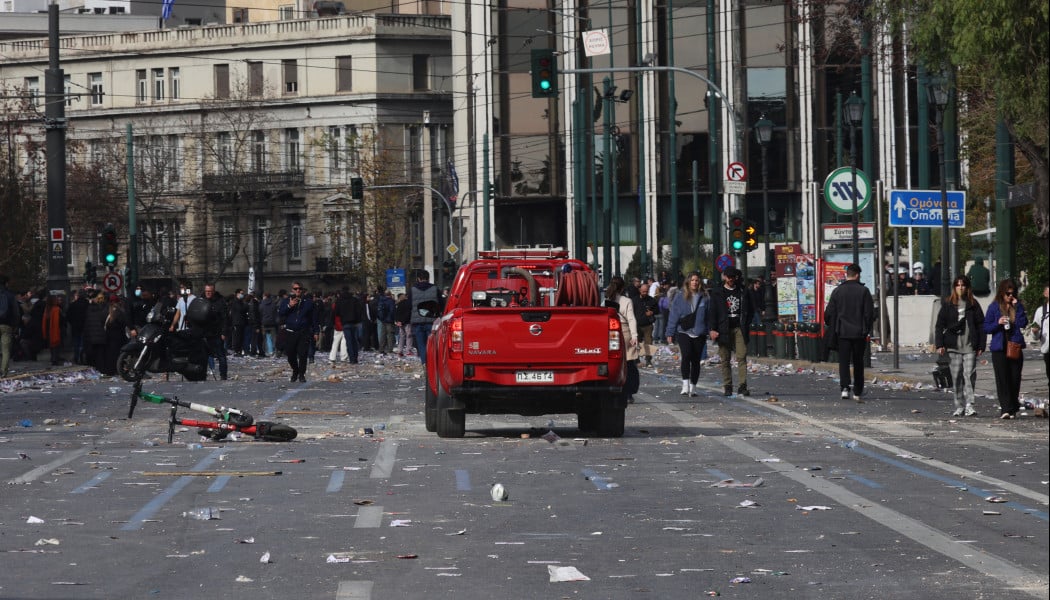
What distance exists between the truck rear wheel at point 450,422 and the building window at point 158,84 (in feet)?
285

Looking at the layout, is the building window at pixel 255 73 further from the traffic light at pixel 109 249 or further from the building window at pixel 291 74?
the traffic light at pixel 109 249

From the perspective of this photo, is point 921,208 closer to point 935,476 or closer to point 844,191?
point 844,191

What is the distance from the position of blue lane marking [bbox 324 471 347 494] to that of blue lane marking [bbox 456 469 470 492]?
0.88 metres

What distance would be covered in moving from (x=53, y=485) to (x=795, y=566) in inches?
272

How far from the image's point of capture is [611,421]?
66.5 feet

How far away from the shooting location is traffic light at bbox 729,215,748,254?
45.0 m

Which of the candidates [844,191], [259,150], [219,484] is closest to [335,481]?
[219,484]

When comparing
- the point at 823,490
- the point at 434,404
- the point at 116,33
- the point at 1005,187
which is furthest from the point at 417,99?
the point at 823,490

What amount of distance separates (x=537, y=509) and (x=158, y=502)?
2.65 meters

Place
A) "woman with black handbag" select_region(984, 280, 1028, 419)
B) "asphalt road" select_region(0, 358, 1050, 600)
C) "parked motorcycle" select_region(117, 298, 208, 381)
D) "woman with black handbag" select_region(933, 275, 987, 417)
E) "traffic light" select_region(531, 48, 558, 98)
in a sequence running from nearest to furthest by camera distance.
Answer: "asphalt road" select_region(0, 358, 1050, 600), "parked motorcycle" select_region(117, 298, 208, 381), "woman with black handbag" select_region(984, 280, 1028, 419), "woman with black handbag" select_region(933, 275, 987, 417), "traffic light" select_region(531, 48, 558, 98)

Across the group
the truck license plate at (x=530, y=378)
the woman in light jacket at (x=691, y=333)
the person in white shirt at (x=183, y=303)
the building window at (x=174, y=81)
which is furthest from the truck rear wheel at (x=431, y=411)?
the building window at (x=174, y=81)

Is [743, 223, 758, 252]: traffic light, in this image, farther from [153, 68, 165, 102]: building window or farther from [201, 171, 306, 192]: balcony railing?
[153, 68, 165, 102]: building window

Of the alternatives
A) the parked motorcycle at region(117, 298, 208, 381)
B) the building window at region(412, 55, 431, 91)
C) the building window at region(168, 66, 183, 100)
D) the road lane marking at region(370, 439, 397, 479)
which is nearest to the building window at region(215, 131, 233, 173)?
the building window at region(168, 66, 183, 100)

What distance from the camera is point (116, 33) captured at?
10562 cm
